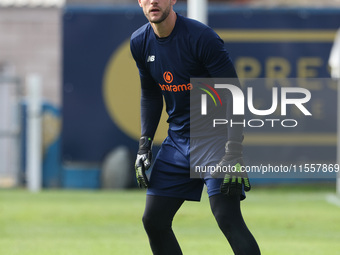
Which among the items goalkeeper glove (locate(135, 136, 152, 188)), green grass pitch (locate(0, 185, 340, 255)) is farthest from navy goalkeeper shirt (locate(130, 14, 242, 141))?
green grass pitch (locate(0, 185, 340, 255))

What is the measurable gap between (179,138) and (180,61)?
592 millimetres

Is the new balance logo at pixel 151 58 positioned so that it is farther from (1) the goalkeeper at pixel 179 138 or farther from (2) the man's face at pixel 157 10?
(2) the man's face at pixel 157 10

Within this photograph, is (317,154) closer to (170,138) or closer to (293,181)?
(293,181)

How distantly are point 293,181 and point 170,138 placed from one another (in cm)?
1127

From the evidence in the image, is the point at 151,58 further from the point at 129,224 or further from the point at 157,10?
the point at 129,224

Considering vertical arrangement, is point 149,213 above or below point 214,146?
below

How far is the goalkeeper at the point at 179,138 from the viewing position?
18.3ft

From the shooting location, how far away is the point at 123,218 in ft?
38.4

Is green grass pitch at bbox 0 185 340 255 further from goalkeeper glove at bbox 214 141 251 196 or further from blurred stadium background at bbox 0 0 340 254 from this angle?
goalkeeper glove at bbox 214 141 251 196

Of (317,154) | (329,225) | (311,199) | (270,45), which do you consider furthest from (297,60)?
(329,225)

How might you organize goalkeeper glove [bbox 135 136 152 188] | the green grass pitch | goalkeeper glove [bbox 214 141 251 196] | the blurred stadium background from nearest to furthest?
1. goalkeeper glove [bbox 214 141 251 196]
2. goalkeeper glove [bbox 135 136 152 188]
3. the green grass pitch
4. the blurred stadium background

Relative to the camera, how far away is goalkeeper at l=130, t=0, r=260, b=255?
18.3 ft

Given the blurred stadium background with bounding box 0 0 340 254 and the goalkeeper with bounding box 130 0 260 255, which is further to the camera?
the blurred stadium background with bounding box 0 0 340 254

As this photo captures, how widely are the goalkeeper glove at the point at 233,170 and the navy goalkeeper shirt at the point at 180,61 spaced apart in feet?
0.23
